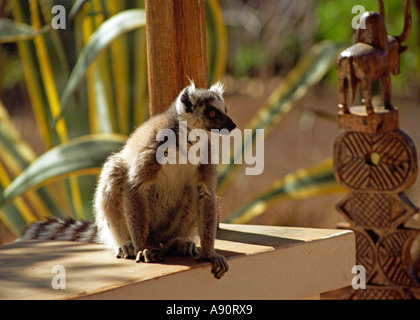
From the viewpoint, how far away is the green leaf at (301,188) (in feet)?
16.1

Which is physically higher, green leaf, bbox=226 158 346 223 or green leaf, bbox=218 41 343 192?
green leaf, bbox=218 41 343 192

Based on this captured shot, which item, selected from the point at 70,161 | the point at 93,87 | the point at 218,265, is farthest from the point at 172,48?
the point at 93,87

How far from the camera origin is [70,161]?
418 centimetres

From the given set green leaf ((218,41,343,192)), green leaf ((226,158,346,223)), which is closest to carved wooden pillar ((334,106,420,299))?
green leaf ((226,158,346,223))

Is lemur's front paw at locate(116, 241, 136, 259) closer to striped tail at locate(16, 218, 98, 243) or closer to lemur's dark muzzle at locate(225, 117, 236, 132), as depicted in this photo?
striped tail at locate(16, 218, 98, 243)

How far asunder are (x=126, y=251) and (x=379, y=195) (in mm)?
1853

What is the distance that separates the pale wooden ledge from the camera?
2287 mm

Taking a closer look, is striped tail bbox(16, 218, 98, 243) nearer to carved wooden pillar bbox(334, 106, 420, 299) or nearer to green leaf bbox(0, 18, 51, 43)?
carved wooden pillar bbox(334, 106, 420, 299)

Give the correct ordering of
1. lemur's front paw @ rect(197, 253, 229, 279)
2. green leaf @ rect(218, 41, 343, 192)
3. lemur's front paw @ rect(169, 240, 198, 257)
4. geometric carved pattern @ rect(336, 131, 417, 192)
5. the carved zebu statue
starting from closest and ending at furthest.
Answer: lemur's front paw @ rect(197, 253, 229, 279) → lemur's front paw @ rect(169, 240, 198, 257) → the carved zebu statue → geometric carved pattern @ rect(336, 131, 417, 192) → green leaf @ rect(218, 41, 343, 192)

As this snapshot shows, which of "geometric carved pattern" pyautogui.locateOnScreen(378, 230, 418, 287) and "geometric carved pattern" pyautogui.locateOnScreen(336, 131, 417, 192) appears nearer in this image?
"geometric carved pattern" pyautogui.locateOnScreen(336, 131, 417, 192)

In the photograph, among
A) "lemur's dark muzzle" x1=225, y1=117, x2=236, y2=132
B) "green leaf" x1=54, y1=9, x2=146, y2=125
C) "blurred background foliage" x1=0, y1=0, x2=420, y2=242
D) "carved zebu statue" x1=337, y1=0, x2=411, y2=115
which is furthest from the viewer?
"green leaf" x1=54, y1=9, x2=146, y2=125

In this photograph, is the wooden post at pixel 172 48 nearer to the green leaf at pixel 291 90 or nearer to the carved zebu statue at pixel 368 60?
the carved zebu statue at pixel 368 60

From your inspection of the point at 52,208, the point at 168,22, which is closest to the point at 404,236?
the point at 168,22

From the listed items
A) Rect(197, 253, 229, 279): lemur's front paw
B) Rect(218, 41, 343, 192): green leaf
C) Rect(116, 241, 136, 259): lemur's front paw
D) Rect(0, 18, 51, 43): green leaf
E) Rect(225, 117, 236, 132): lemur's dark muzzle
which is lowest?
Rect(197, 253, 229, 279): lemur's front paw
